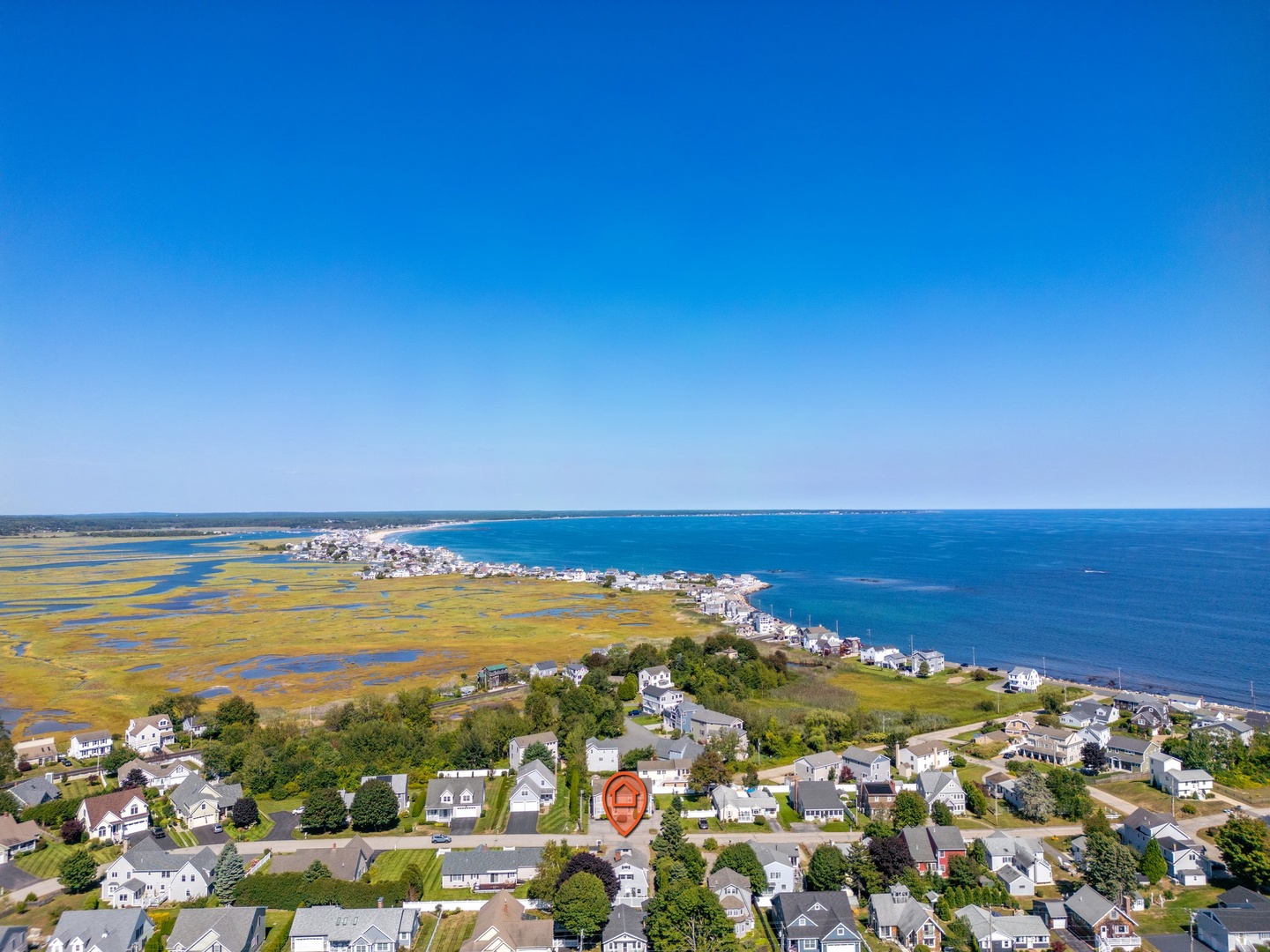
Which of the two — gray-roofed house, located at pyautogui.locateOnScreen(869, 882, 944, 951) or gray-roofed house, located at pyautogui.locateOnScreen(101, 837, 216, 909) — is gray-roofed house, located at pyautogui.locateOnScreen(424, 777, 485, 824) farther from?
gray-roofed house, located at pyautogui.locateOnScreen(869, 882, 944, 951)

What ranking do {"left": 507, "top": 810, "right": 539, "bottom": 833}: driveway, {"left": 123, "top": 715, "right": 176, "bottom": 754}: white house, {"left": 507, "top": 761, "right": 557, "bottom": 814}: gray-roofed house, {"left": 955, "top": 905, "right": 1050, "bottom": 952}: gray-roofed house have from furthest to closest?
{"left": 123, "top": 715, "right": 176, "bottom": 754}: white house < {"left": 507, "top": 761, "right": 557, "bottom": 814}: gray-roofed house < {"left": 507, "top": 810, "right": 539, "bottom": 833}: driveway < {"left": 955, "top": 905, "right": 1050, "bottom": 952}: gray-roofed house

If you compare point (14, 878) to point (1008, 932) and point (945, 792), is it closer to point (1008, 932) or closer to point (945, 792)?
point (1008, 932)

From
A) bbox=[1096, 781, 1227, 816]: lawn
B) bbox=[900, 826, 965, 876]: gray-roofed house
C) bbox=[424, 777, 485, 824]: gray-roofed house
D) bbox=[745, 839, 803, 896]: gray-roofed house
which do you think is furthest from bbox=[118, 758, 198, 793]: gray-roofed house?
bbox=[1096, 781, 1227, 816]: lawn

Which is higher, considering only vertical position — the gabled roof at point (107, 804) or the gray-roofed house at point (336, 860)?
the gabled roof at point (107, 804)

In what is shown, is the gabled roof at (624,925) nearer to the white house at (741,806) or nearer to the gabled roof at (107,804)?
the white house at (741,806)

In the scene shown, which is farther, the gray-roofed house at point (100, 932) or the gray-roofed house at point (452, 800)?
the gray-roofed house at point (452, 800)

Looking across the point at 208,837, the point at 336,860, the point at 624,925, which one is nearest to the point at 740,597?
the point at 208,837

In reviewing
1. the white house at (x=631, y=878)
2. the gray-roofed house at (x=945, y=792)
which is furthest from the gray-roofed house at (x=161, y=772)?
the gray-roofed house at (x=945, y=792)
